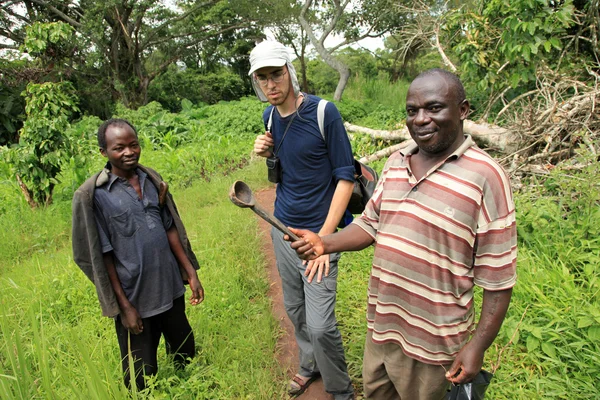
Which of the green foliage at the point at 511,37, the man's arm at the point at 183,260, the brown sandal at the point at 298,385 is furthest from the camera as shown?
the green foliage at the point at 511,37

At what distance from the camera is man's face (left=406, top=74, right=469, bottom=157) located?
4.14ft

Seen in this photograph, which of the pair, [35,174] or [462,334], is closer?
[462,334]

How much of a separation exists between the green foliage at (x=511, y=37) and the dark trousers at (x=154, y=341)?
3.98 m

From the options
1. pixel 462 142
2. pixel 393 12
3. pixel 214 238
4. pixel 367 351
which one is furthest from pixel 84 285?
pixel 393 12

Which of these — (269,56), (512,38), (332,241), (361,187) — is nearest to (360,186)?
(361,187)

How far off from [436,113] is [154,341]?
6.04 feet

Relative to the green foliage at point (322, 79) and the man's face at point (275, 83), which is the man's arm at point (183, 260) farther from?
the green foliage at point (322, 79)

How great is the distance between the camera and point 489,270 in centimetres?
123

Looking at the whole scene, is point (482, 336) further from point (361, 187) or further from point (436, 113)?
point (361, 187)

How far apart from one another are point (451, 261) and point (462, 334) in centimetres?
29

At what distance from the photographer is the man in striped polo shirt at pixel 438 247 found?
4.00 feet

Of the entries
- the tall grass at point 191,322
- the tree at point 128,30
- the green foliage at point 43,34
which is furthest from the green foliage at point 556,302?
the tree at point 128,30

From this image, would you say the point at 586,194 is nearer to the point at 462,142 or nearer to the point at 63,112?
the point at 462,142

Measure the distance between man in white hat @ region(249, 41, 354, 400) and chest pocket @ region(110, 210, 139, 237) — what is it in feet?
2.38
